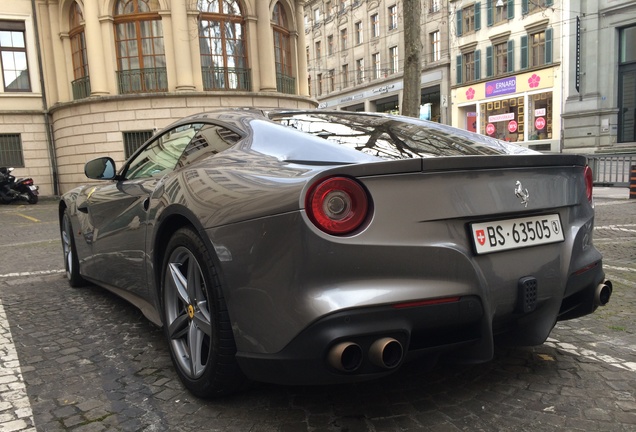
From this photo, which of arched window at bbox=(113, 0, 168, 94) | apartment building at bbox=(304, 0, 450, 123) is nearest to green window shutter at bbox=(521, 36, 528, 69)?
apartment building at bbox=(304, 0, 450, 123)

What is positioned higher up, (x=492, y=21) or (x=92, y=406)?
(x=492, y=21)

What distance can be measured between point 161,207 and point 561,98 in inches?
1233

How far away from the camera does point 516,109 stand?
108ft

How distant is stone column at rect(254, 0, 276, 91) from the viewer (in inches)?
749

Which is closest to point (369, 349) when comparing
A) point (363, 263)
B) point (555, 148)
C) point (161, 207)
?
point (363, 263)

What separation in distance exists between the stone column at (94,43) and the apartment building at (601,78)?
22456 millimetres

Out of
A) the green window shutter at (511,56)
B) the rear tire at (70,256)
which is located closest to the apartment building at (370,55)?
the green window shutter at (511,56)

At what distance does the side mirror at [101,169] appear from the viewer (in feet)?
12.4

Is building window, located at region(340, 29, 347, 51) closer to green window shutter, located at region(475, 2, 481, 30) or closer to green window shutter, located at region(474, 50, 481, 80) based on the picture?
green window shutter, located at region(475, 2, 481, 30)

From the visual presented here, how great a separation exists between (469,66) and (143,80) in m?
24.7

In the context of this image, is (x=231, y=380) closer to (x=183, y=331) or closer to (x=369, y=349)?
(x=183, y=331)

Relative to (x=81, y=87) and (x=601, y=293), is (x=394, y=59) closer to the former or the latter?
(x=81, y=87)

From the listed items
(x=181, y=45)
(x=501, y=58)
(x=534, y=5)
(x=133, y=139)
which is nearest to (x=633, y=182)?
(x=181, y=45)

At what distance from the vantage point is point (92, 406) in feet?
7.69
